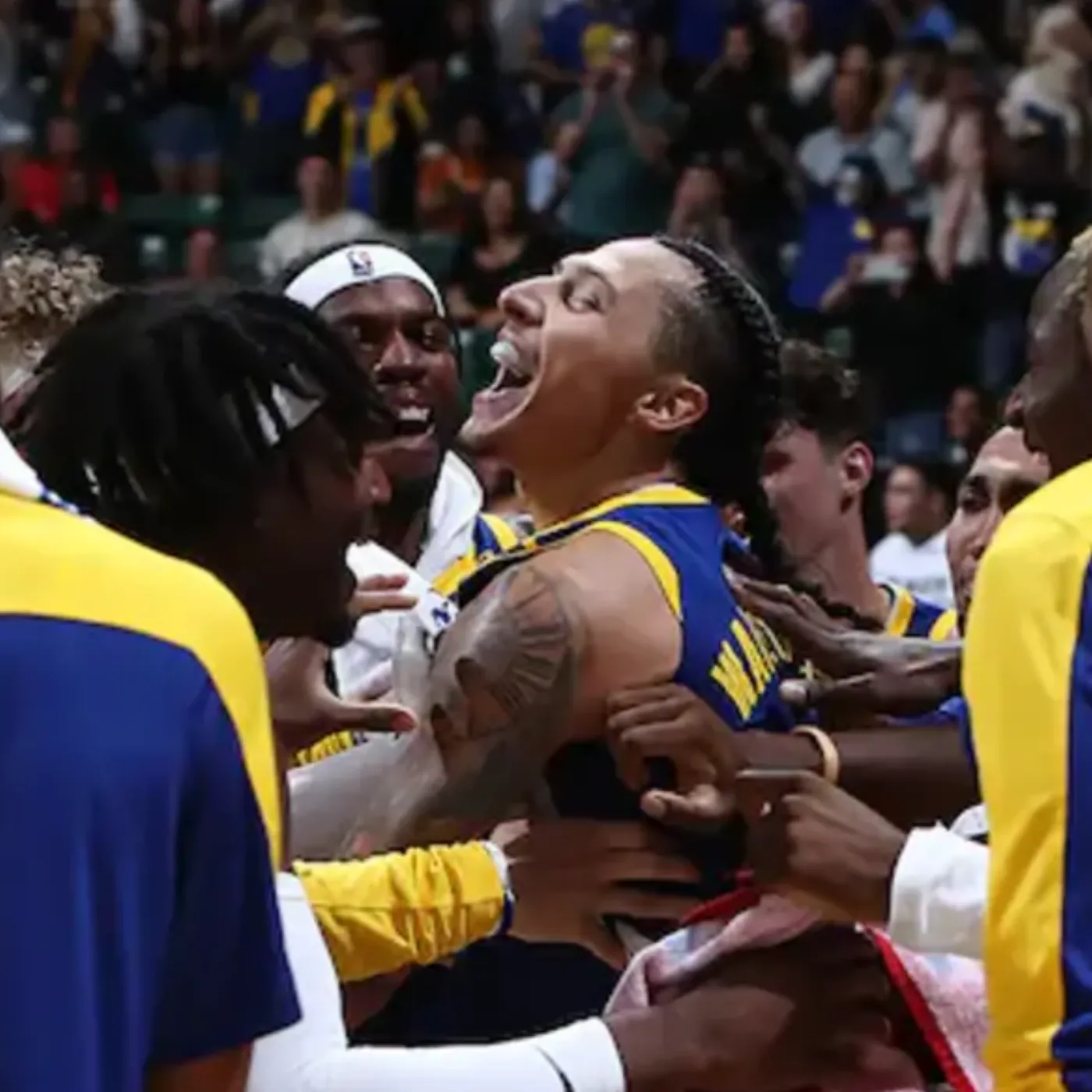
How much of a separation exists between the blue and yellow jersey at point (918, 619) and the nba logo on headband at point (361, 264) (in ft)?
3.54

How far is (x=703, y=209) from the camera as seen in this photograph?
40.2 feet

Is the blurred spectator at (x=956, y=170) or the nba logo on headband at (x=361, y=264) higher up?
→ the nba logo on headband at (x=361, y=264)

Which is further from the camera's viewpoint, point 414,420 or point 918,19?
point 918,19

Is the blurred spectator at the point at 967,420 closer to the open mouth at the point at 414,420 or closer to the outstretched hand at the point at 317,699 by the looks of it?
→ the open mouth at the point at 414,420

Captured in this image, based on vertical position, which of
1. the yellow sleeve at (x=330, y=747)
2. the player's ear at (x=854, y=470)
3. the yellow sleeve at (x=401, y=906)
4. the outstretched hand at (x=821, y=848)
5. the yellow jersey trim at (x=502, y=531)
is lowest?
the player's ear at (x=854, y=470)

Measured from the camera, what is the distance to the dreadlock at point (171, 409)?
2.21 meters

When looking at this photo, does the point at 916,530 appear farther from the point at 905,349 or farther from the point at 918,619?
the point at 918,619

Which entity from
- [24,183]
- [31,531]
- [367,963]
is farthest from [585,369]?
[24,183]

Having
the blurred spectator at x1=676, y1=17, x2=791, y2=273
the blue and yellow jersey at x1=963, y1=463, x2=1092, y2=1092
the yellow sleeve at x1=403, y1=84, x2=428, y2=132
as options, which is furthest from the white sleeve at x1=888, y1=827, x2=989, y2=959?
the yellow sleeve at x1=403, y1=84, x2=428, y2=132

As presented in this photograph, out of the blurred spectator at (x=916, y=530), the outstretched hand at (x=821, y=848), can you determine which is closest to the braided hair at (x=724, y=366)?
the outstretched hand at (x=821, y=848)

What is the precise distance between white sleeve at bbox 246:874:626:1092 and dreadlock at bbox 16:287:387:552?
326mm

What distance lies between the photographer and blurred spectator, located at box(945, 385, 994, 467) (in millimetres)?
10539

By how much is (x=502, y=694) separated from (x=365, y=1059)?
0.80 metres

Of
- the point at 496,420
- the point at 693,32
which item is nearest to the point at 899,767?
the point at 496,420
